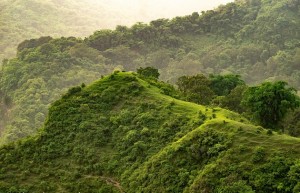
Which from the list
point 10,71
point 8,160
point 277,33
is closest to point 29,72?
point 10,71

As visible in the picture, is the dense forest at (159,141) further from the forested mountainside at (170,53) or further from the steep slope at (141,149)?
the forested mountainside at (170,53)

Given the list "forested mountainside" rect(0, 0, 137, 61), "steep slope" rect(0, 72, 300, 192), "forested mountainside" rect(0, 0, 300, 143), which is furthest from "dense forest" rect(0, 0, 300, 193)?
"forested mountainside" rect(0, 0, 137, 61)

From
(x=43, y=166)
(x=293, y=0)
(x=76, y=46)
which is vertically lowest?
(x=43, y=166)

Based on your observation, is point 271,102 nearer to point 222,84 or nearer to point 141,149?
point 141,149

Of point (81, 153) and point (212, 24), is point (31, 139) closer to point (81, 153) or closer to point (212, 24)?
point (81, 153)

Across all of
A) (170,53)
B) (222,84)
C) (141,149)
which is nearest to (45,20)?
(170,53)

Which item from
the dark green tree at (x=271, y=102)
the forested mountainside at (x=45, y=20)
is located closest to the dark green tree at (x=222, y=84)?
the dark green tree at (x=271, y=102)

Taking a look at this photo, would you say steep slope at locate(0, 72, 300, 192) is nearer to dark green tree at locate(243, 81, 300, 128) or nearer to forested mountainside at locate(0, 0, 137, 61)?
dark green tree at locate(243, 81, 300, 128)
